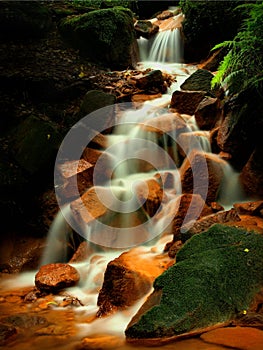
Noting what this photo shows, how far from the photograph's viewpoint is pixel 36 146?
529 centimetres

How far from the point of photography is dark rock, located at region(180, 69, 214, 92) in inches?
259

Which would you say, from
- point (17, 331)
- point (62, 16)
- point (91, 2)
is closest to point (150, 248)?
point (17, 331)

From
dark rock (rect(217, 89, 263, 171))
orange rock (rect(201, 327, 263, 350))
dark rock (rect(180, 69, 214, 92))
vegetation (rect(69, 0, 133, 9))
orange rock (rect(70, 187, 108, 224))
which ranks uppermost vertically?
vegetation (rect(69, 0, 133, 9))

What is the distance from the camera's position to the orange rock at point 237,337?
191 centimetres

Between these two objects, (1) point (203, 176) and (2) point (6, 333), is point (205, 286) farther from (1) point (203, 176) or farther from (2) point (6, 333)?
(1) point (203, 176)

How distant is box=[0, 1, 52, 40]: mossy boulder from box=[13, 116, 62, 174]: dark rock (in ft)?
11.0

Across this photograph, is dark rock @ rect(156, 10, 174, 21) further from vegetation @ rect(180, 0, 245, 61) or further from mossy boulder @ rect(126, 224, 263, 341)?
mossy boulder @ rect(126, 224, 263, 341)

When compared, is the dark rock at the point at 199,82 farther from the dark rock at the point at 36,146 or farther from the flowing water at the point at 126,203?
the dark rock at the point at 36,146

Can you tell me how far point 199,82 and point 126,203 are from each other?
11.3 feet

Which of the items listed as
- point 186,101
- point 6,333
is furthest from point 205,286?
point 186,101

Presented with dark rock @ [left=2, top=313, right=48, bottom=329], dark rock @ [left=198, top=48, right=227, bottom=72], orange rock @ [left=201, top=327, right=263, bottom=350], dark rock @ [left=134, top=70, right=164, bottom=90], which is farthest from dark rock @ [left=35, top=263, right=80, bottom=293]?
dark rock @ [left=198, top=48, right=227, bottom=72]

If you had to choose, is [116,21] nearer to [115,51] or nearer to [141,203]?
[115,51]

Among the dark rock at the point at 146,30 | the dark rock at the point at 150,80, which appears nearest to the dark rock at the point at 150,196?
the dark rock at the point at 150,80

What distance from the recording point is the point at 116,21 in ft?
27.4
